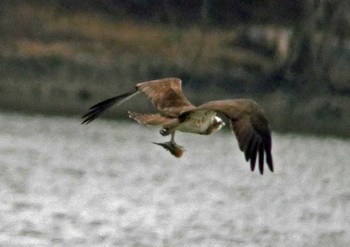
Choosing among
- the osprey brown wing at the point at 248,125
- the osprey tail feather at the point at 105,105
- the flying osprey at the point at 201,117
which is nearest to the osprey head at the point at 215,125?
the flying osprey at the point at 201,117

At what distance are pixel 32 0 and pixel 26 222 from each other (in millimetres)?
18559

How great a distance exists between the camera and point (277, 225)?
19.5 m

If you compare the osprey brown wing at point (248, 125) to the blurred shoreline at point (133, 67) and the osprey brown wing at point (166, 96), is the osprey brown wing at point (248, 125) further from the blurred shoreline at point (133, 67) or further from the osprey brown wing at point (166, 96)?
the blurred shoreline at point (133, 67)

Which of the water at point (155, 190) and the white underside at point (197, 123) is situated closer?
the white underside at point (197, 123)

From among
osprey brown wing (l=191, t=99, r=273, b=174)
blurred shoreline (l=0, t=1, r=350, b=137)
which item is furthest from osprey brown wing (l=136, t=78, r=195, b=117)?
blurred shoreline (l=0, t=1, r=350, b=137)

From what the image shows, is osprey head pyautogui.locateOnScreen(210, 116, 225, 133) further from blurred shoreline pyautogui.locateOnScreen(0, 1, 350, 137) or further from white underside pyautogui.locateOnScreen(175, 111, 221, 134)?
blurred shoreline pyautogui.locateOnScreen(0, 1, 350, 137)

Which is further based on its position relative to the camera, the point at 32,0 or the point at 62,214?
the point at 32,0

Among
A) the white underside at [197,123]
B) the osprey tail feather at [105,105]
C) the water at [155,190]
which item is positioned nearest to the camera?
the white underside at [197,123]

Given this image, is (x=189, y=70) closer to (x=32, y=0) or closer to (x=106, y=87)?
(x=106, y=87)

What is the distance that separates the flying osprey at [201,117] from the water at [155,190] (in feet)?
17.7

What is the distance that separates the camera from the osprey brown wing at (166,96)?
10946mm

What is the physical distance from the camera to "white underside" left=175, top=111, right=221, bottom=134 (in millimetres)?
10625

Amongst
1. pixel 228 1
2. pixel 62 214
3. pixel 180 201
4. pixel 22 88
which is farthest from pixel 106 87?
pixel 62 214

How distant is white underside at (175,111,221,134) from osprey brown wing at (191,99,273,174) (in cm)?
34
